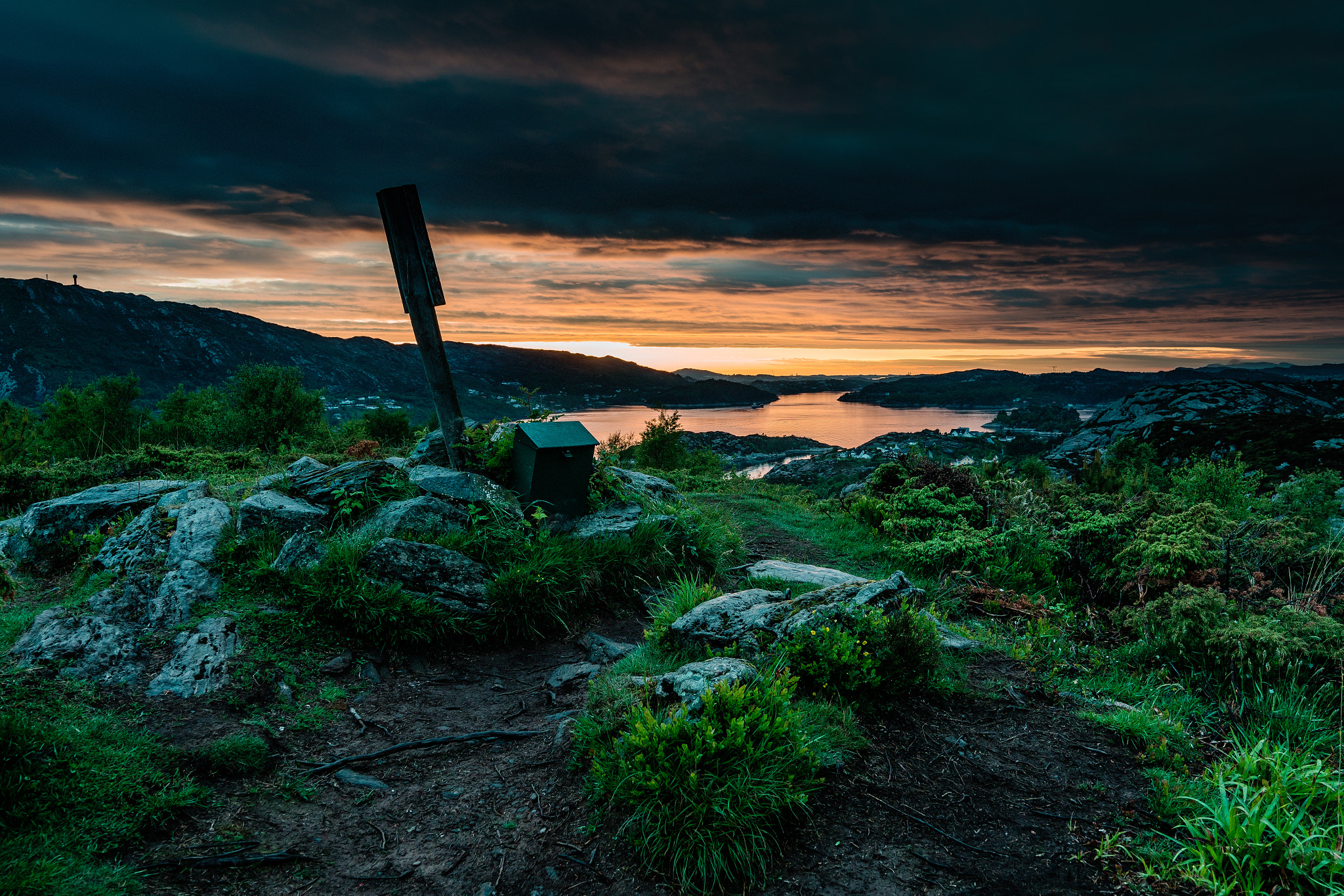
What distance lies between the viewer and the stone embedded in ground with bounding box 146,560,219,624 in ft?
17.2

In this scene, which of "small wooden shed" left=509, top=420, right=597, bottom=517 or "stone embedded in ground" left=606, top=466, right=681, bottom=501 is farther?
"stone embedded in ground" left=606, top=466, right=681, bottom=501

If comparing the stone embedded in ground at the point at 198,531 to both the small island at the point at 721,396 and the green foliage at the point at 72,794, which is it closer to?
the green foliage at the point at 72,794

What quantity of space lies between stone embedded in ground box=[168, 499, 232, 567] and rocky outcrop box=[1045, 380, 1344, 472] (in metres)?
51.7

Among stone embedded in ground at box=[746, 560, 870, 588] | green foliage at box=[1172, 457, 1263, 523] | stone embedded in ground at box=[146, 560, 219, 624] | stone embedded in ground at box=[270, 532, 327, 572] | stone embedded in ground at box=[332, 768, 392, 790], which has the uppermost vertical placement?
stone embedded in ground at box=[270, 532, 327, 572]

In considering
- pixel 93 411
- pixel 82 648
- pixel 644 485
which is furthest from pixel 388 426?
pixel 93 411

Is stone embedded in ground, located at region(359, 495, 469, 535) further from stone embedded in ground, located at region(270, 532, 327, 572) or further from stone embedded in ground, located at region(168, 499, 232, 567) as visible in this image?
stone embedded in ground, located at region(168, 499, 232, 567)

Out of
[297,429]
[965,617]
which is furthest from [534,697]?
[297,429]

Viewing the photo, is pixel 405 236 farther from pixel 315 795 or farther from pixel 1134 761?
pixel 1134 761

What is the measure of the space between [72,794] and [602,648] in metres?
3.85

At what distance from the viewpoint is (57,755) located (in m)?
3.31

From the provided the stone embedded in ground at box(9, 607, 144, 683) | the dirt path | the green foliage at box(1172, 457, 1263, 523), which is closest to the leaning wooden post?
the stone embedded in ground at box(9, 607, 144, 683)

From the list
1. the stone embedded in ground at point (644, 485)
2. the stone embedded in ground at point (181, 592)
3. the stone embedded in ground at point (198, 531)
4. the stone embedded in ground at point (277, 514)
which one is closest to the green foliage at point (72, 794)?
the stone embedded in ground at point (181, 592)

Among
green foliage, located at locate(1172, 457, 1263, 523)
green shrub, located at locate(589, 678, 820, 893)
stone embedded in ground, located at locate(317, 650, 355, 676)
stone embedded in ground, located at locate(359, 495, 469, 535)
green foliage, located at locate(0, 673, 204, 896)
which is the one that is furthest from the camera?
→ green foliage, located at locate(1172, 457, 1263, 523)

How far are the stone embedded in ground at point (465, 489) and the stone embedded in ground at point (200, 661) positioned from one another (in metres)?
2.62
